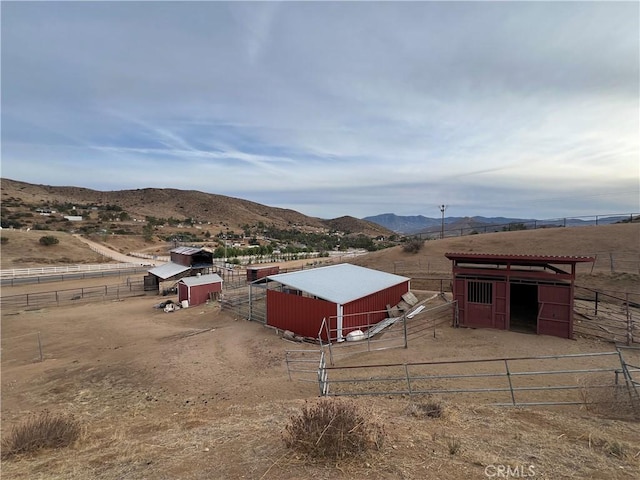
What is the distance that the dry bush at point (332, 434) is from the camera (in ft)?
19.9

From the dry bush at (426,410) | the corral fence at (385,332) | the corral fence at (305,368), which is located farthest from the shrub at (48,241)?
the dry bush at (426,410)

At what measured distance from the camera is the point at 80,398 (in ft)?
42.2

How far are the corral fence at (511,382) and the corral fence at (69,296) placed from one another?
32151 millimetres

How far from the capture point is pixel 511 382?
1105 centimetres

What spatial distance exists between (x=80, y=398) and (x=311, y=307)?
34.7ft

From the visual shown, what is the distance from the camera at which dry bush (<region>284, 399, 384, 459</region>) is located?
608 cm

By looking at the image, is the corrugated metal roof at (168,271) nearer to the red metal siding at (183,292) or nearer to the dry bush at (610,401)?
the red metal siding at (183,292)

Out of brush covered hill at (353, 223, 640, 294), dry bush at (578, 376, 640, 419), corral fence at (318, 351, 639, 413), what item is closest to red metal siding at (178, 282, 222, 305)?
brush covered hill at (353, 223, 640, 294)

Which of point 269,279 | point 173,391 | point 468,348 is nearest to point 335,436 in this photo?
point 173,391

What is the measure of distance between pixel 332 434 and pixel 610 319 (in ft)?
61.5

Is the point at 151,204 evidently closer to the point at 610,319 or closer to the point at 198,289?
the point at 198,289

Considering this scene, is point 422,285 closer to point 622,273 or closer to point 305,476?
point 622,273

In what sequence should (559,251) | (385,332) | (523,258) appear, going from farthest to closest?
(559,251) → (385,332) → (523,258)

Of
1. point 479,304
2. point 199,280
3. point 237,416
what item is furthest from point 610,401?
point 199,280
